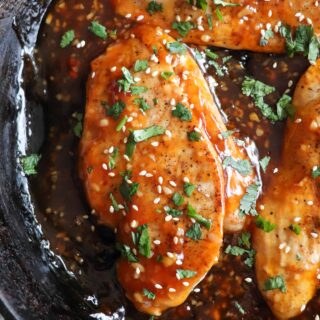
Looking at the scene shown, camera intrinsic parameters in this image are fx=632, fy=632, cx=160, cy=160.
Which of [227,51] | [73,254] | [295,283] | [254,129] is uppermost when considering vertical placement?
[227,51]

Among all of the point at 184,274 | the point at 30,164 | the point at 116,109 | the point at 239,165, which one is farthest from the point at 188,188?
the point at 30,164

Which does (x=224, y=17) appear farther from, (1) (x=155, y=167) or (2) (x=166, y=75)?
(1) (x=155, y=167)

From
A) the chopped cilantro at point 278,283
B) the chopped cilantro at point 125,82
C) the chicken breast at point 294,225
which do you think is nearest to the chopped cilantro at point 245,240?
the chicken breast at point 294,225

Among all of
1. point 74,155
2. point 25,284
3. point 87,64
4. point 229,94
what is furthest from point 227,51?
point 25,284

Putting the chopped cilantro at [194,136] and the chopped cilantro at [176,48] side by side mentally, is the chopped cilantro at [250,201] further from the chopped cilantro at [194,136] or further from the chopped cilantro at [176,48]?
the chopped cilantro at [176,48]

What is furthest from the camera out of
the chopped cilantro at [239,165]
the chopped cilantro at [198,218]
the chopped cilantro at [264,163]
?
A: the chopped cilantro at [264,163]

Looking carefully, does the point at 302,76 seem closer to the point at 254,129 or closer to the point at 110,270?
the point at 254,129
